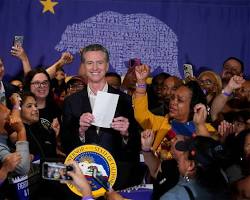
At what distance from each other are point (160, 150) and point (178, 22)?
302cm

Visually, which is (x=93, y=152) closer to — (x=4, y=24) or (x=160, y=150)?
(x=160, y=150)

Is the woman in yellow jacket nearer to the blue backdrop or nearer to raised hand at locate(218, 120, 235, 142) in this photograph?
raised hand at locate(218, 120, 235, 142)

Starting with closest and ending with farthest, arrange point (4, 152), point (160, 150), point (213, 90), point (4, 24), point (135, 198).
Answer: point (4, 152), point (135, 198), point (160, 150), point (213, 90), point (4, 24)

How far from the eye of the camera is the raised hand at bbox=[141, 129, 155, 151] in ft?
11.3

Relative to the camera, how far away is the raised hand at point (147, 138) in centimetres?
346

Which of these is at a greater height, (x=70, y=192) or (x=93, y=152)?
(x=93, y=152)

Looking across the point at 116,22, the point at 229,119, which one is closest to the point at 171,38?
the point at 116,22

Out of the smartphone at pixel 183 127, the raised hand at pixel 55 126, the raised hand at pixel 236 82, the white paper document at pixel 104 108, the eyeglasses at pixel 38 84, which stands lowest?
the raised hand at pixel 55 126

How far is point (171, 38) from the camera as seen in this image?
6.61 meters

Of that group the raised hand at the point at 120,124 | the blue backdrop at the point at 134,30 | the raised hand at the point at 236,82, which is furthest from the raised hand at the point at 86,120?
the blue backdrop at the point at 134,30

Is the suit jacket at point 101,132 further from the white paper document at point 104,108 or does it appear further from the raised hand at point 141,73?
the raised hand at point 141,73

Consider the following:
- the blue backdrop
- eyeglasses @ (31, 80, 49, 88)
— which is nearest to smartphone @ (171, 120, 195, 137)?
eyeglasses @ (31, 80, 49, 88)

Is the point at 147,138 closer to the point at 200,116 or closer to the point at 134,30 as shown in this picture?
the point at 200,116

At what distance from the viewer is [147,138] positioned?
11.4ft
